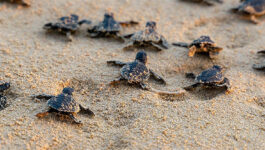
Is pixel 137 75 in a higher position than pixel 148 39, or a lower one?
lower

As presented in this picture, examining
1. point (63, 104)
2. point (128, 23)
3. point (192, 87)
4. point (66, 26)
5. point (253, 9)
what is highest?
point (253, 9)

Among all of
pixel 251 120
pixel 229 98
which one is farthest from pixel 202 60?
pixel 251 120

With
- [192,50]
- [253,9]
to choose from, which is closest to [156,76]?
[192,50]

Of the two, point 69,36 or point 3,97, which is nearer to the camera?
point 3,97

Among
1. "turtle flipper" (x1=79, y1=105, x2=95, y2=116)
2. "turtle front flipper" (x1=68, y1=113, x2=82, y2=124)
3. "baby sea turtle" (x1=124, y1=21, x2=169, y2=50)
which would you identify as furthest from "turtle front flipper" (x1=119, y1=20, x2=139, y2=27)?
"turtle front flipper" (x1=68, y1=113, x2=82, y2=124)

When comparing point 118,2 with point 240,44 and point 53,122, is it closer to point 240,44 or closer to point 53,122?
→ point 240,44

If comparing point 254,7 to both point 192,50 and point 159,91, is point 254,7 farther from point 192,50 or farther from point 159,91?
point 159,91

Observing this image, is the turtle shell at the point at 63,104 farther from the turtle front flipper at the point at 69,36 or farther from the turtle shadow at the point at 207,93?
the turtle front flipper at the point at 69,36
